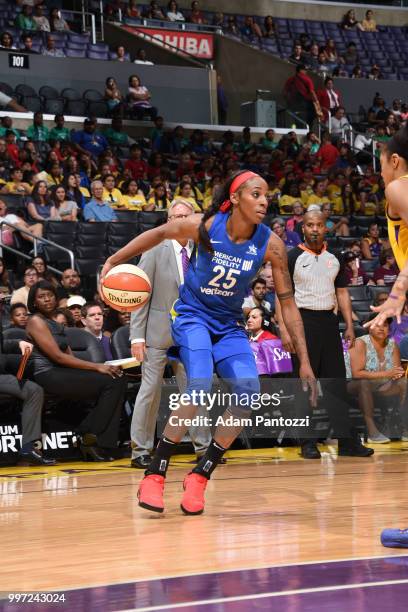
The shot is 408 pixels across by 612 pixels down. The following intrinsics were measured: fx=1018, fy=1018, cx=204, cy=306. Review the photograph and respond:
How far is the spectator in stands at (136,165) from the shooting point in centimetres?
1681

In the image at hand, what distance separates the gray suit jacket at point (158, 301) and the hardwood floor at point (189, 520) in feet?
3.41

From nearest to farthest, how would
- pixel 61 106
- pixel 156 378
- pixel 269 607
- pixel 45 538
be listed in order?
pixel 269 607 → pixel 45 538 → pixel 156 378 → pixel 61 106

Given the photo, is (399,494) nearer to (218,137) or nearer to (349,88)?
(218,137)

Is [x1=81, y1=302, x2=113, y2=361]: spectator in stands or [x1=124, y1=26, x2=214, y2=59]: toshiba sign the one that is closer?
[x1=81, y1=302, x2=113, y2=361]: spectator in stands

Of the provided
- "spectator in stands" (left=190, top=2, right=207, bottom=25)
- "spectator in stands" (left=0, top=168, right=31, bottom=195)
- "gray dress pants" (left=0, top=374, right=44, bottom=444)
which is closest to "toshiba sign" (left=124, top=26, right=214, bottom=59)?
"spectator in stands" (left=190, top=2, right=207, bottom=25)

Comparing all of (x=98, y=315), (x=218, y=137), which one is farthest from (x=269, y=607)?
(x=218, y=137)

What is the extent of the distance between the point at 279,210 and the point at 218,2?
434 inches

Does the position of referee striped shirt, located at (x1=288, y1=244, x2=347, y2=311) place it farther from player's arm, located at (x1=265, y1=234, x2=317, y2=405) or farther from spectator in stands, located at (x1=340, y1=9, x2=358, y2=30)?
spectator in stands, located at (x1=340, y1=9, x2=358, y2=30)

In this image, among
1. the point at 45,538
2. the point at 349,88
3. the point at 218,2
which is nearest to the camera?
the point at 45,538

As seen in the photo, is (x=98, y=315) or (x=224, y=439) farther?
(x=98, y=315)

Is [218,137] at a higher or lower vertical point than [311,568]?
higher

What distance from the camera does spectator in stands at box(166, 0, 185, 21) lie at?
23.6 metres

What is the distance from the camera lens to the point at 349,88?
23.9 m

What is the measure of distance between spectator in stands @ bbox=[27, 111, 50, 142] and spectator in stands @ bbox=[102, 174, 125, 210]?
2309mm
